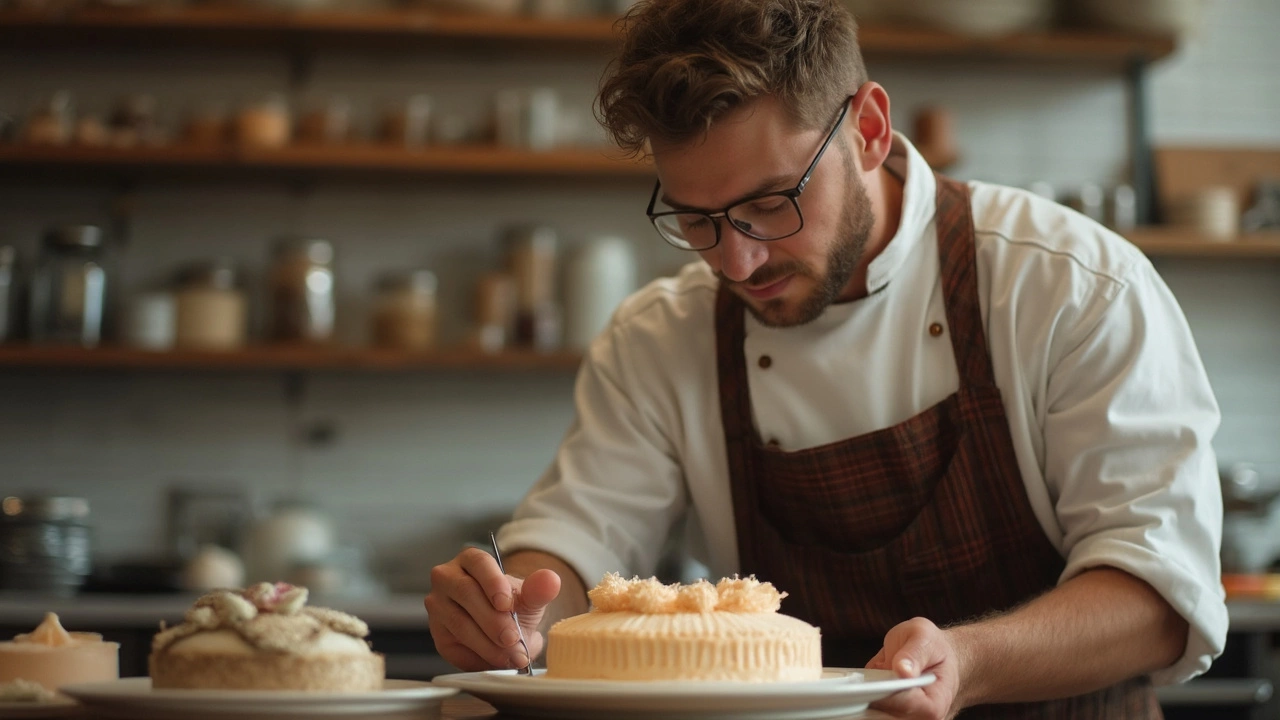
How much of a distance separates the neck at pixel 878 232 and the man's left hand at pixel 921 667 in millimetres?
641

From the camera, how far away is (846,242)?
1610 millimetres

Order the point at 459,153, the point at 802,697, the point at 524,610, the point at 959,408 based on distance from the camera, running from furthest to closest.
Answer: the point at 459,153
the point at 959,408
the point at 524,610
the point at 802,697

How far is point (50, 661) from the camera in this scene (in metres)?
1.06

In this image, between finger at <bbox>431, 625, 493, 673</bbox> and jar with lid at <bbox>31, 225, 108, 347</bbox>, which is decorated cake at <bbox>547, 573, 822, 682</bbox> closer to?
finger at <bbox>431, 625, 493, 673</bbox>

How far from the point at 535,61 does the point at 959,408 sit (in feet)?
7.75

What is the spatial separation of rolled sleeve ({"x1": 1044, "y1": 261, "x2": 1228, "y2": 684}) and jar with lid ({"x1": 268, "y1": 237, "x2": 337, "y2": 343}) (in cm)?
225

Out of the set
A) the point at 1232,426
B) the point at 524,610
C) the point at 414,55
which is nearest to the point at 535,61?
the point at 414,55

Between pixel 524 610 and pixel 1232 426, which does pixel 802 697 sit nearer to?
pixel 524 610

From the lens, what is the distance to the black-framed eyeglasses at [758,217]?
4.91 feet

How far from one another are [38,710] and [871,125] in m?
1.10

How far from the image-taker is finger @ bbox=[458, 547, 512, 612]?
1287mm

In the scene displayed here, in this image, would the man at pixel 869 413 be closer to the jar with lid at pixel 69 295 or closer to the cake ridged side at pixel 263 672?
the cake ridged side at pixel 263 672

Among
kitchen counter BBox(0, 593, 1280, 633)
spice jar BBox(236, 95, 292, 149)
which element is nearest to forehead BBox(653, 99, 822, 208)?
kitchen counter BBox(0, 593, 1280, 633)

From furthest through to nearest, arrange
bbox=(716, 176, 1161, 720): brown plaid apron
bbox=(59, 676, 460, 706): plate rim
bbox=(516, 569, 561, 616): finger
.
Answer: bbox=(716, 176, 1161, 720): brown plaid apron < bbox=(516, 569, 561, 616): finger < bbox=(59, 676, 460, 706): plate rim
